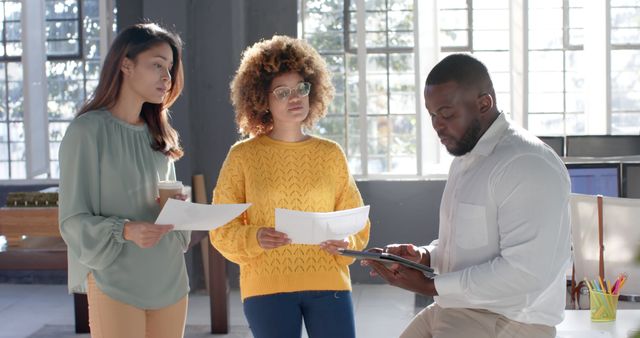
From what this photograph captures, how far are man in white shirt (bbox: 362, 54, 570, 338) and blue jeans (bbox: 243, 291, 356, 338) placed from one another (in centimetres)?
59

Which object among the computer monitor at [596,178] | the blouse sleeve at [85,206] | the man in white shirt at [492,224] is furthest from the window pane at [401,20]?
the man in white shirt at [492,224]

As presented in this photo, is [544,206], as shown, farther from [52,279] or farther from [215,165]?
[52,279]

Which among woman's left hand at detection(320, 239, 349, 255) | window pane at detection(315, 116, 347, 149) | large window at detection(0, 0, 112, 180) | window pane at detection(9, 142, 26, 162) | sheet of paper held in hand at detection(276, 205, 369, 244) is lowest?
woman's left hand at detection(320, 239, 349, 255)

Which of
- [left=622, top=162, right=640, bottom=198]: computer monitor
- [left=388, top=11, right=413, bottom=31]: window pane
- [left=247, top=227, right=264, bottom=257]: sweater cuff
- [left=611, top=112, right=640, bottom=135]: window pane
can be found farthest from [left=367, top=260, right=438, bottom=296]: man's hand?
[left=611, top=112, right=640, bottom=135]: window pane

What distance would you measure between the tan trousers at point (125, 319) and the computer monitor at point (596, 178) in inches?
116

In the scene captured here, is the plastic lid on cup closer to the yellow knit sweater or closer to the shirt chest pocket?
the yellow knit sweater

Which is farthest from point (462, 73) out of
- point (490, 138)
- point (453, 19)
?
point (453, 19)

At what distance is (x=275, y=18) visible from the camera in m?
7.56

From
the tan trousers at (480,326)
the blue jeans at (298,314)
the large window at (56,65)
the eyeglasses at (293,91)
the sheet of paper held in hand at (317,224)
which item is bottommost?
the blue jeans at (298,314)

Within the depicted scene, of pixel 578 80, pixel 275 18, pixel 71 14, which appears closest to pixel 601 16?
pixel 578 80

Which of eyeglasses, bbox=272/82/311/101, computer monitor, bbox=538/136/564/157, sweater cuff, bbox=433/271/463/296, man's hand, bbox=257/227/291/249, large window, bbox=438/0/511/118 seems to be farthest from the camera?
large window, bbox=438/0/511/118

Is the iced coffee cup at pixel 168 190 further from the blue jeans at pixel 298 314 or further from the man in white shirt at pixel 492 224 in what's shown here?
the man in white shirt at pixel 492 224

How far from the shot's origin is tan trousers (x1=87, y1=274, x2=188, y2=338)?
120 inches

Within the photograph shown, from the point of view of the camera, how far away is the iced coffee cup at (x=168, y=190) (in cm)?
319
